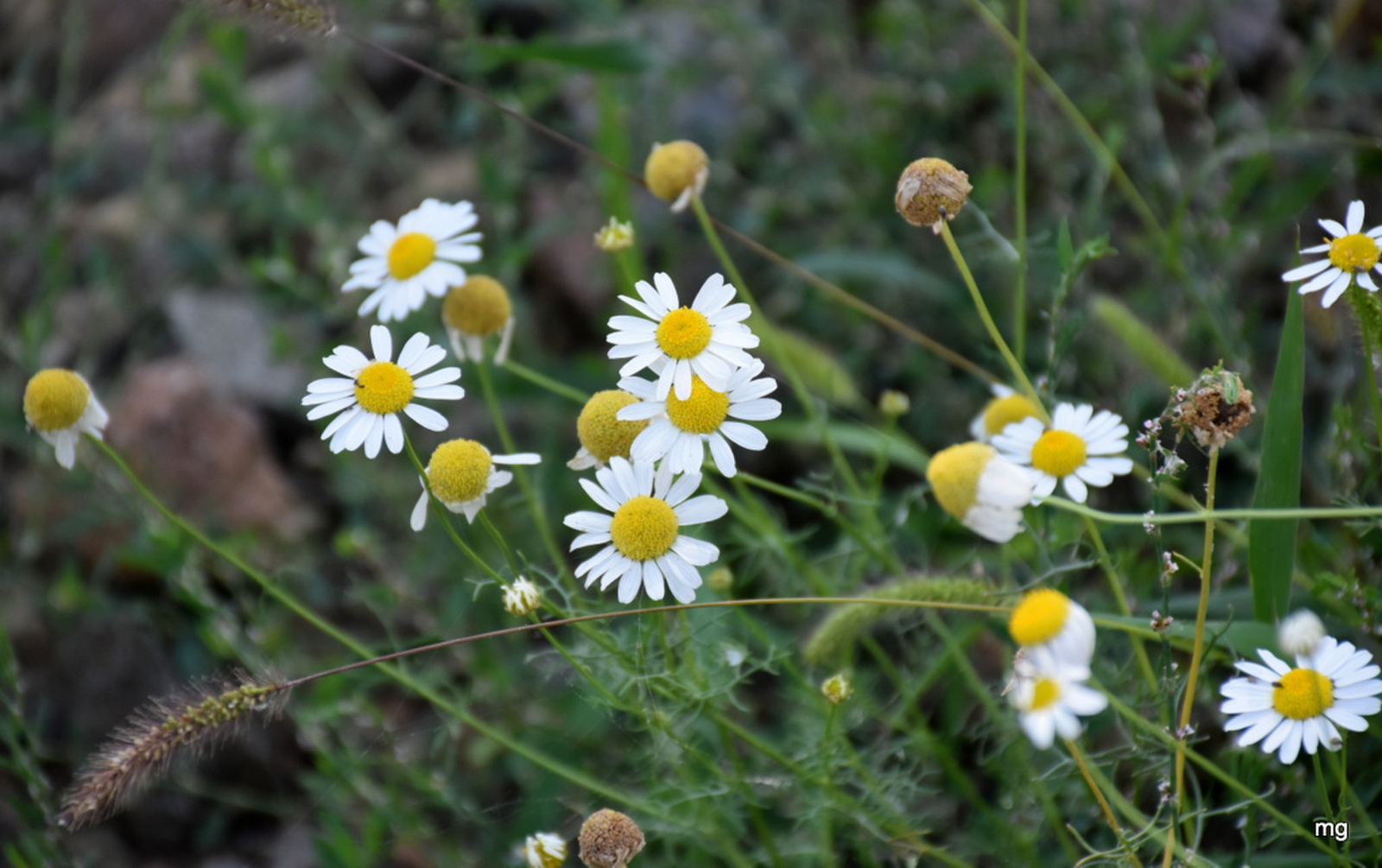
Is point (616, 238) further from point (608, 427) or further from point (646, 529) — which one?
point (646, 529)

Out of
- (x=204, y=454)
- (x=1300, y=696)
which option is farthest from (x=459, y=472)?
(x=204, y=454)

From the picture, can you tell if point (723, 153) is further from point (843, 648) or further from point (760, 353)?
point (843, 648)

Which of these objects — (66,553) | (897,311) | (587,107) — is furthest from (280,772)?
(587,107)

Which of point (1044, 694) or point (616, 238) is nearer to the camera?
point (1044, 694)

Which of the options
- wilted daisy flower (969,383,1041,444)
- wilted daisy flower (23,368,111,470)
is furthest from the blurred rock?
wilted daisy flower (969,383,1041,444)

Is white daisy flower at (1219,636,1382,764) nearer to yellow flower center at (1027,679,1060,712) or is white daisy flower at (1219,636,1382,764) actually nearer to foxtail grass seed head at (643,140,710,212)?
yellow flower center at (1027,679,1060,712)
